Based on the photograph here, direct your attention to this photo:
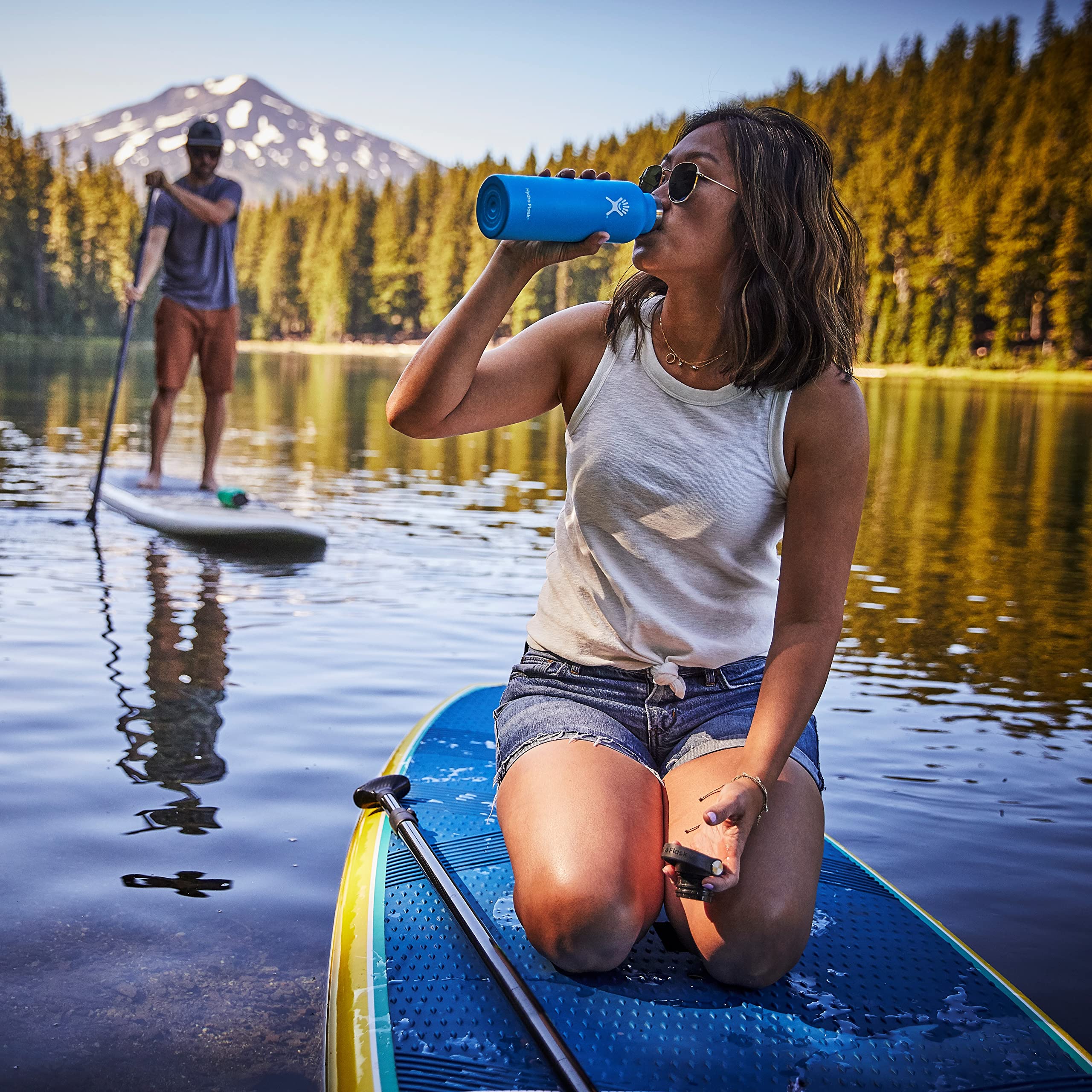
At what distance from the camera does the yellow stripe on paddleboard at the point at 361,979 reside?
1854 millimetres

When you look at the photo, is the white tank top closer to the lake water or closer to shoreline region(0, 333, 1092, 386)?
the lake water

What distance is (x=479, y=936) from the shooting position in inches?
84.0

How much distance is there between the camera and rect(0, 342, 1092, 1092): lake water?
2445 mm

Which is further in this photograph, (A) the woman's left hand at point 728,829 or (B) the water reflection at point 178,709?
(B) the water reflection at point 178,709

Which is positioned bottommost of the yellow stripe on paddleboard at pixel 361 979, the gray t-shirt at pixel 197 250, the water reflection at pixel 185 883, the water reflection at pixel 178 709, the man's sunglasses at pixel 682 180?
the water reflection at pixel 185 883

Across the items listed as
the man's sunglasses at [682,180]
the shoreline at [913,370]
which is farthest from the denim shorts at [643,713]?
the shoreline at [913,370]

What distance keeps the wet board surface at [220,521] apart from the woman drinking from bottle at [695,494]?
4.74 m

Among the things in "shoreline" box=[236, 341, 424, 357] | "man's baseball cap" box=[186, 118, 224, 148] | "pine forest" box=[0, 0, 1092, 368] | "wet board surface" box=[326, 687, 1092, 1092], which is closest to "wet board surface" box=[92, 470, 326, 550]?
"man's baseball cap" box=[186, 118, 224, 148]

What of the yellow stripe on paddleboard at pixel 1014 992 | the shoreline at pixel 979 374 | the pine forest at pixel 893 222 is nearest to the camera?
the yellow stripe on paddleboard at pixel 1014 992

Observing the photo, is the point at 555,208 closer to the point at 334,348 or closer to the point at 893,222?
the point at 893,222

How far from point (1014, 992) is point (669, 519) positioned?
3.79ft

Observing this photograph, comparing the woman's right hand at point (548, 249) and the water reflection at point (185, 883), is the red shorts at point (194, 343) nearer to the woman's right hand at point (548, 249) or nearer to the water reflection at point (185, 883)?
the water reflection at point (185, 883)

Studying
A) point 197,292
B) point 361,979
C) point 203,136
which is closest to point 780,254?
point 361,979

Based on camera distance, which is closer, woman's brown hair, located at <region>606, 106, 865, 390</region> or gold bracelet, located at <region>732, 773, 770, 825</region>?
gold bracelet, located at <region>732, 773, 770, 825</region>
